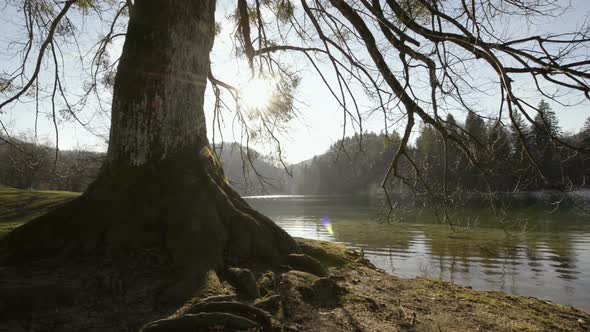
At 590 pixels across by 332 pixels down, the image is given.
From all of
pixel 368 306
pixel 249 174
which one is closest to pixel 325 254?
pixel 368 306

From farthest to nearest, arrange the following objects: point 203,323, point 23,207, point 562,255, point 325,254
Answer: point 23,207, point 562,255, point 325,254, point 203,323

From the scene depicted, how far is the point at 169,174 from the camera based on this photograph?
4.41 meters


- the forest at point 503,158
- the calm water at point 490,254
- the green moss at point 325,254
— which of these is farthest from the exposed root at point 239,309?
the calm water at point 490,254

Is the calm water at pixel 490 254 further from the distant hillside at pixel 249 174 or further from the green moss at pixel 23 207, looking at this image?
the green moss at pixel 23 207

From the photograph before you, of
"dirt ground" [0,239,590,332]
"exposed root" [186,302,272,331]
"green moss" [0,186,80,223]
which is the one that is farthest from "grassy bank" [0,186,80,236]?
"exposed root" [186,302,272,331]

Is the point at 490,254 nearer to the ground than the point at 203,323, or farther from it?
nearer to the ground

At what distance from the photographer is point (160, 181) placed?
438 centimetres

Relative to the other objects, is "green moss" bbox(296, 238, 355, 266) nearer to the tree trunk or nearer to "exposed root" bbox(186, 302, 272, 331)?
the tree trunk

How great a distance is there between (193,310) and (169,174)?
187cm

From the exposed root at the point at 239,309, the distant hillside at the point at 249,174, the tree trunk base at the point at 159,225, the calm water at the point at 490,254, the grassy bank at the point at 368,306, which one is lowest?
the calm water at the point at 490,254

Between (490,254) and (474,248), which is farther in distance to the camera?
(474,248)

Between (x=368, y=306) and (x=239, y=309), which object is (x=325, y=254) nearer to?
(x=368, y=306)

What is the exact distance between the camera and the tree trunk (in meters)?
3.98

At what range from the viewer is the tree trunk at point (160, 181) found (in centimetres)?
398
